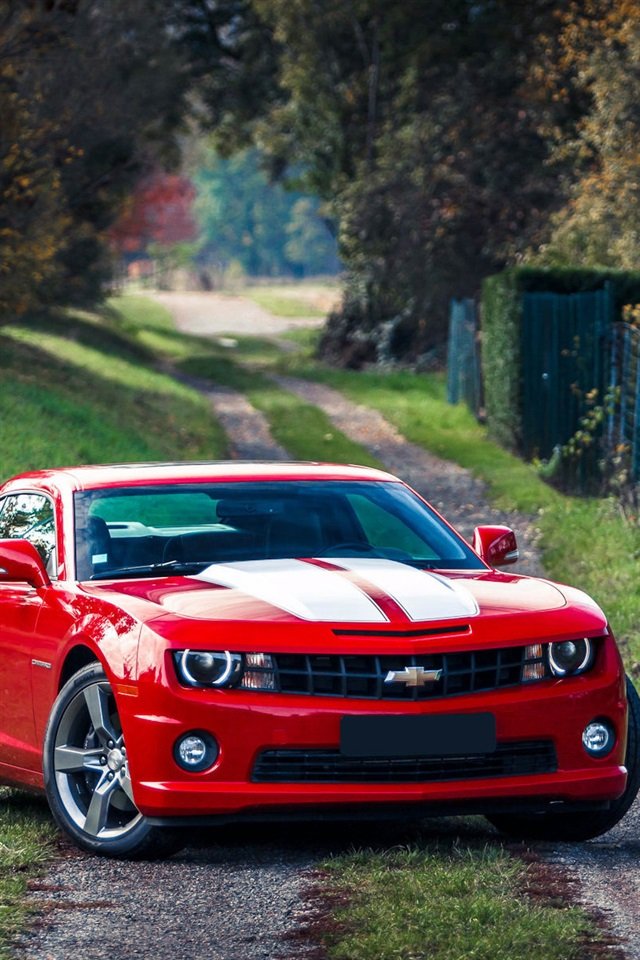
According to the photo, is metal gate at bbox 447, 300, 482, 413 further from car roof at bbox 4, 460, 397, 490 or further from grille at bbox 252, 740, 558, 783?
grille at bbox 252, 740, 558, 783

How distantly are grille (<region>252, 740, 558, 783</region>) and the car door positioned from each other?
4.07 feet

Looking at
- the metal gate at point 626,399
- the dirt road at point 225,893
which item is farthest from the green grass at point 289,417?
the dirt road at point 225,893

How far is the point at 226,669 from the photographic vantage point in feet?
18.7

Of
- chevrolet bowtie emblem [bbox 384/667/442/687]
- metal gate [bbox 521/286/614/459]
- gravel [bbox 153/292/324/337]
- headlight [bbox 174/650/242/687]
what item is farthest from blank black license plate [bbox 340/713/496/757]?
gravel [bbox 153/292/324/337]

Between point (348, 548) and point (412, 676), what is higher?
point (348, 548)

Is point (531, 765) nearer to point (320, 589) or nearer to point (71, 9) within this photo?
point (320, 589)

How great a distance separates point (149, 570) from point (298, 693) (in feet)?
3.73

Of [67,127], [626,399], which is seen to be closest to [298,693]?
[626,399]

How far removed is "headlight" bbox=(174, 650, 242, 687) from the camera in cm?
570

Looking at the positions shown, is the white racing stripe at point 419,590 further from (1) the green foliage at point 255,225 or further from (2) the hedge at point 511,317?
(1) the green foliage at point 255,225

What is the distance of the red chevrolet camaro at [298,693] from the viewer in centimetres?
569

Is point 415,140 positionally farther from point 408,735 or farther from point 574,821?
point 408,735

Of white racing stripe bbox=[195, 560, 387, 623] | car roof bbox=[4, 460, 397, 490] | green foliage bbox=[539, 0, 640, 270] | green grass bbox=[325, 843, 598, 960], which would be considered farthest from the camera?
green foliage bbox=[539, 0, 640, 270]

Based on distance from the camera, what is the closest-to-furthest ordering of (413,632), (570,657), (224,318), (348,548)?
(413,632) < (570,657) < (348,548) < (224,318)
